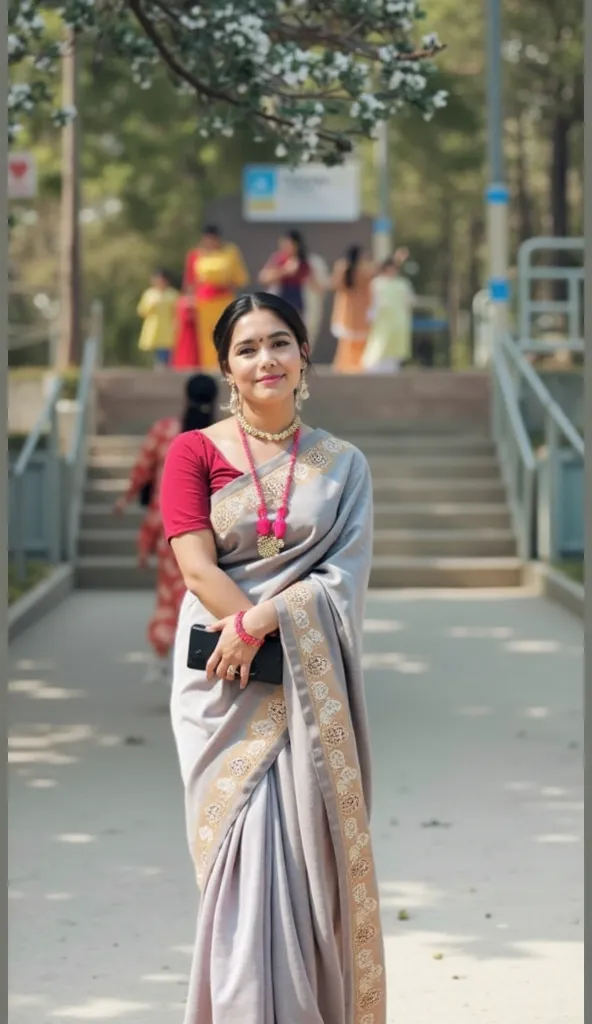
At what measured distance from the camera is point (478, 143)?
111 ft

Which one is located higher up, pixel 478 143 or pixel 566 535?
pixel 478 143

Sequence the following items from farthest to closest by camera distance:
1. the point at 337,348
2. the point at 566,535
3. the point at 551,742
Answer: the point at 337,348 < the point at 566,535 < the point at 551,742

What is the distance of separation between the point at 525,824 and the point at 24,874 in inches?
73.7

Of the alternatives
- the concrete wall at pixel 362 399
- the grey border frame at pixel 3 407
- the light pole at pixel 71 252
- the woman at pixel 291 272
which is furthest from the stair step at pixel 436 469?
the grey border frame at pixel 3 407

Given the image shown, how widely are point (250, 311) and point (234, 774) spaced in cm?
99

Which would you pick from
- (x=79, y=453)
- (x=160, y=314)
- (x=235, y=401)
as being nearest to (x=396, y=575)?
(x=79, y=453)

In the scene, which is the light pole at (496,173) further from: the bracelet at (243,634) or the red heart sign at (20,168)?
the bracelet at (243,634)

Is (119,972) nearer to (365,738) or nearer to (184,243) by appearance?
(365,738)

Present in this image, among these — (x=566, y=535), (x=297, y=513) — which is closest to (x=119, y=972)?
(x=297, y=513)

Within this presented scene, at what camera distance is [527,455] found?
51.7ft

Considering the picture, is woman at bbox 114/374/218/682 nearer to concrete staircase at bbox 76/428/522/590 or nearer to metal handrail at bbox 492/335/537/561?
concrete staircase at bbox 76/428/522/590

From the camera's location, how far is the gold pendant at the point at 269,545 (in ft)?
13.7

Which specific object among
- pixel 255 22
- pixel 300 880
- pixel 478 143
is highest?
pixel 478 143

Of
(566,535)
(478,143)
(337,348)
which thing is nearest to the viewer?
(566,535)
